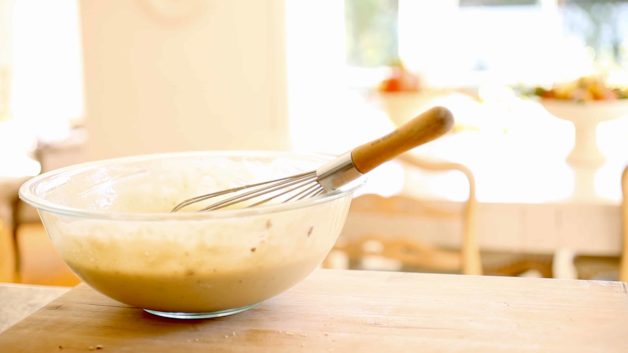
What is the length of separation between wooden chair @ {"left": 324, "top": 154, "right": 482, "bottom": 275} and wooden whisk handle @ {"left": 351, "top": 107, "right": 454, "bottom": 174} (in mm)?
1056

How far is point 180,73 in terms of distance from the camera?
313 cm

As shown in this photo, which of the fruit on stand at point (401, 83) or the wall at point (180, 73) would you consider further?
the wall at point (180, 73)

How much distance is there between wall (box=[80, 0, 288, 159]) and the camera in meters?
3.03

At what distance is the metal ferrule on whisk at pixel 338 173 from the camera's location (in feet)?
2.13

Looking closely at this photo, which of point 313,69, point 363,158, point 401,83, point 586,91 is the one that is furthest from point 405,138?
point 313,69

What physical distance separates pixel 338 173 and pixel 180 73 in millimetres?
2567

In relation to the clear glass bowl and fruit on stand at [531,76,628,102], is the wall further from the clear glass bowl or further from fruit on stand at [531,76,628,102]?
the clear glass bowl

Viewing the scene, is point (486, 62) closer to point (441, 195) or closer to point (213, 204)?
point (441, 195)

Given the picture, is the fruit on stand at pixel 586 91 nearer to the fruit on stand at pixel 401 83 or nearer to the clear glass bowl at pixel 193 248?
the fruit on stand at pixel 401 83

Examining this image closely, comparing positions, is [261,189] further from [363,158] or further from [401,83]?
[401,83]

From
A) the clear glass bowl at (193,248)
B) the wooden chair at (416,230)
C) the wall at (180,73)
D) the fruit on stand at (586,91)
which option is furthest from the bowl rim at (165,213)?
the wall at (180,73)

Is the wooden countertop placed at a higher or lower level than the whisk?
lower

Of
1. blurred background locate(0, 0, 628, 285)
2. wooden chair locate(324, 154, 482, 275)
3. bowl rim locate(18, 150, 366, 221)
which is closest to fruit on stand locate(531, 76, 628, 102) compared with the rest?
blurred background locate(0, 0, 628, 285)

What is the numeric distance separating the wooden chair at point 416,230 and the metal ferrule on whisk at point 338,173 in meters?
1.04
